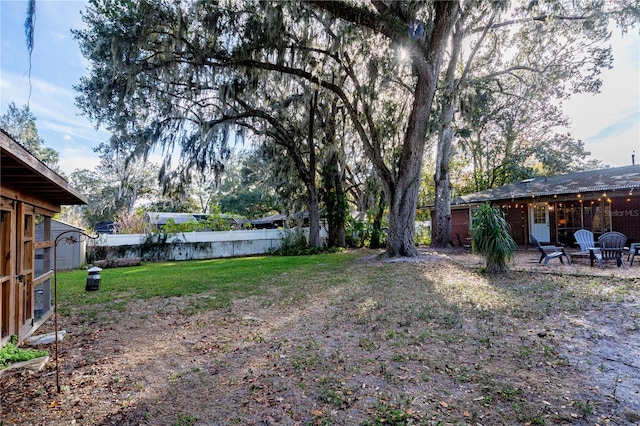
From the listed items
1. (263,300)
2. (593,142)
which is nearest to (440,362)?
(263,300)

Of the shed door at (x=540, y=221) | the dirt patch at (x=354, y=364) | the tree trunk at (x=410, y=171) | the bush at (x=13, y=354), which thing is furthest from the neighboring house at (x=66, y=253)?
the shed door at (x=540, y=221)

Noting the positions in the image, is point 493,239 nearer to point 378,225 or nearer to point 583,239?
point 583,239

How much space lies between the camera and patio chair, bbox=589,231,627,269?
7969 millimetres

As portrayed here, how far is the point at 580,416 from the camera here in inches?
88.4

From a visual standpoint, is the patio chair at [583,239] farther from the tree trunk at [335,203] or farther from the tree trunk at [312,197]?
the tree trunk at [312,197]

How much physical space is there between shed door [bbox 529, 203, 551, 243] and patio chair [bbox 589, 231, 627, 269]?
662 centimetres

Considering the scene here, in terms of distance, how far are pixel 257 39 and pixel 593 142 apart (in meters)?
22.1

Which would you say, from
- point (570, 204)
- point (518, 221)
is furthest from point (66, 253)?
→ point (570, 204)

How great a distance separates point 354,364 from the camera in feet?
10.4

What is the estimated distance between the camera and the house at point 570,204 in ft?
37.8

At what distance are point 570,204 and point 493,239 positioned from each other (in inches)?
372

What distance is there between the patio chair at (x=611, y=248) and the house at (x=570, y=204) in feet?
11.8

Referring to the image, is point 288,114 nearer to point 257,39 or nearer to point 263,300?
point 257,39

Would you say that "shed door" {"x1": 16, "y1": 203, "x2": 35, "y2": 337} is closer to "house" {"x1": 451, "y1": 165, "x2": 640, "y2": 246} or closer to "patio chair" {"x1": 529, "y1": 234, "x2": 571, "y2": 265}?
"patio chair" {"x1": 529, "y1": 234, "x2": 571, "y2": 265}
